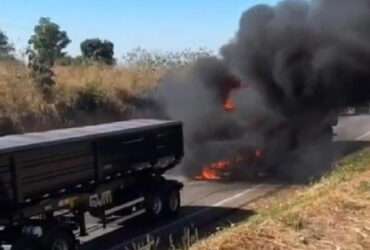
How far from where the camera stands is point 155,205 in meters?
14.0

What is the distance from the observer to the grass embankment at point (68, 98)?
80.7 ft

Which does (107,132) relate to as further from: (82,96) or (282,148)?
(82,96)

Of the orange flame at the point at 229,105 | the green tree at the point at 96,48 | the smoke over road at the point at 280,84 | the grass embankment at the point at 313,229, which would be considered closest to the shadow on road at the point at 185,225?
the smoke over road at the point at 280,84

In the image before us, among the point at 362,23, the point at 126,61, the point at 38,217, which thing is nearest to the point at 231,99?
the point at 362,23

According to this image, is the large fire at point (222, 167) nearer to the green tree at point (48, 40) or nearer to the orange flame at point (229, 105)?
the orange flame at point (229, 105)

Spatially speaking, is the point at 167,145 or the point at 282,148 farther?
the point at 282,148

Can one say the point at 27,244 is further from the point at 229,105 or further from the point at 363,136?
the point at 363,136

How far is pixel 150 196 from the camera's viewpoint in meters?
13.8

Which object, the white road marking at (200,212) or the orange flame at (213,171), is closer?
the white road marking at (200,212)

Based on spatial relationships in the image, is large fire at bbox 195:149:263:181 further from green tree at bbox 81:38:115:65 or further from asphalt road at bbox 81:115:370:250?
green tree at bbox 81:38:115:65

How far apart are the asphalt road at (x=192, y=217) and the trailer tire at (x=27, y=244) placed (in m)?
1.81

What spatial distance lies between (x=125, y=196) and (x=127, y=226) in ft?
2.14

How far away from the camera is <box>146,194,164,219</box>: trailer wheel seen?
13.8 metres

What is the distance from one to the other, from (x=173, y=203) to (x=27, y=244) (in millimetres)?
4671
